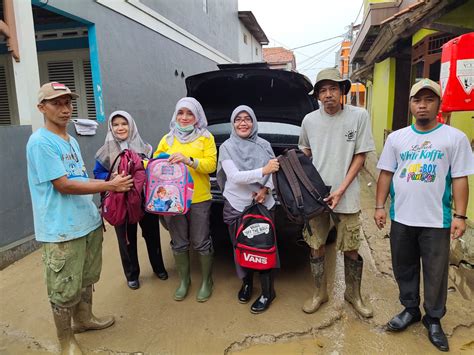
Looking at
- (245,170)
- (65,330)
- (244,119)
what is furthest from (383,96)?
(65,330)

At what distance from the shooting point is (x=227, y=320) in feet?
8.59

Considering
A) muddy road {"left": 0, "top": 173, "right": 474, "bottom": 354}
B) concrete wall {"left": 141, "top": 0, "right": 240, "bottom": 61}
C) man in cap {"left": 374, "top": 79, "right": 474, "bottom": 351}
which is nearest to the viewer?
man in cap {"left": 374, "top": 79, "right": 474, "bottom": 351}

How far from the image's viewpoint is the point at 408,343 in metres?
2.28

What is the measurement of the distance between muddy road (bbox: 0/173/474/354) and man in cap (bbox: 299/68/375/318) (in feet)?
0.67

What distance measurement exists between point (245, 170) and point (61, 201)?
1.27 metres

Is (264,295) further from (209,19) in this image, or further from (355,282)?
(209,19)

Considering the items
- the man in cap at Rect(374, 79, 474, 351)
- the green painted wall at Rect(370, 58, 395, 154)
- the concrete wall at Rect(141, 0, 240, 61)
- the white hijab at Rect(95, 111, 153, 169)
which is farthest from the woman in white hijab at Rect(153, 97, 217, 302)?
the green painted wall at Rect(370, 58, 395, 154)

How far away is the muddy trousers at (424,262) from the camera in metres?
2.22

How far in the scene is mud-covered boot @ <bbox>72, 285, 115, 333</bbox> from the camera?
2.46m

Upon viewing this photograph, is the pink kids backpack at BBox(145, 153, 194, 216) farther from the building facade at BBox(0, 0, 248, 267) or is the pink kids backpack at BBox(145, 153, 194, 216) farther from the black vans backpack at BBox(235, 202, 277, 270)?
the building facade at BBox(0, 0, 248, 267)

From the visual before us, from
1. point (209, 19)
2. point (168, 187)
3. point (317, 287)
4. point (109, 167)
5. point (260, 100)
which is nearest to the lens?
point (168, 187)

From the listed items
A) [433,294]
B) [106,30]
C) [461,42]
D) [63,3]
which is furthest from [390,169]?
[106,30]

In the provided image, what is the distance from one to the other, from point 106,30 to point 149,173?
412 centimetres

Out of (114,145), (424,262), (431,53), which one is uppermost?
(431,53)
